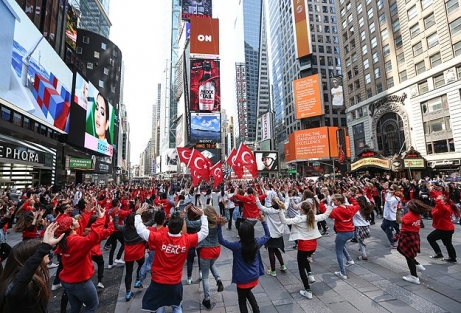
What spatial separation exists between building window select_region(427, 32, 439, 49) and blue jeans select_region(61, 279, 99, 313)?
41942 mm

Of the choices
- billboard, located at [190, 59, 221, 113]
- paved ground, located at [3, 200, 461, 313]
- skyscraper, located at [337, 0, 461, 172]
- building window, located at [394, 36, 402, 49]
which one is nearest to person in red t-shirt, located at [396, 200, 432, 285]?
paved ground, located at [3, 200, 461, 313]

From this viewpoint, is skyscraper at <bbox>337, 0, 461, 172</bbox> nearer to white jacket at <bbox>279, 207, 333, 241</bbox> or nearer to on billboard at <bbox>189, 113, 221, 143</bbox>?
white jacket at <bbox>279, 207, 333, 241</bbox>

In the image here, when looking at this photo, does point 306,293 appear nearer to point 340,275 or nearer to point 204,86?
point 340,275

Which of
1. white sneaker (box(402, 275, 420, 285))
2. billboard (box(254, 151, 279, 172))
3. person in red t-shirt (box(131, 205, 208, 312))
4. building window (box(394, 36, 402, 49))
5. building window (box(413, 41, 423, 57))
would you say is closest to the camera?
person in red t-shirt (box(131, 205, 208, 312))

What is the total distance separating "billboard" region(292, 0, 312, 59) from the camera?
6397 cm

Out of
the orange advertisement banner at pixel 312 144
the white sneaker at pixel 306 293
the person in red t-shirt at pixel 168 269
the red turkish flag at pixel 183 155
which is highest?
the orange advertisement banner at pixel 312 144

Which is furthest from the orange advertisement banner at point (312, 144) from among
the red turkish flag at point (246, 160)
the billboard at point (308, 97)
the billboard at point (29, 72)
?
the billboard at point (29, 72)

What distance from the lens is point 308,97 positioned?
176ft

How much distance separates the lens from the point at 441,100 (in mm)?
29609

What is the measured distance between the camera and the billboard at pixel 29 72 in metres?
16.9

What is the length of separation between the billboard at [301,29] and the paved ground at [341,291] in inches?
Result: 2637

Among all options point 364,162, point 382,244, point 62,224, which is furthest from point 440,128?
point 62,224

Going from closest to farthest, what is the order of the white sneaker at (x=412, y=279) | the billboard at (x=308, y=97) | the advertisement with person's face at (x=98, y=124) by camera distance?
the white sneaker at (x=412, y=279)
the advertisement with person's face at (x=98, y=124)
the billboard at (x=308, y=97)

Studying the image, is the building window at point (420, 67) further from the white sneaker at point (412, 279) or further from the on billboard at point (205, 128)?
the on billboard at point (205, 128)
